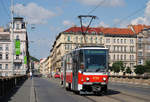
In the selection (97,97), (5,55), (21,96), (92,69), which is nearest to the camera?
(97,97)

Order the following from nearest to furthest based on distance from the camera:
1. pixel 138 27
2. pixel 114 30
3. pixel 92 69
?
pixel 92 69 < pixel 114 30 < pixel 138 27

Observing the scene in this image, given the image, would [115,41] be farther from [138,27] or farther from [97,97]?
[97,97]

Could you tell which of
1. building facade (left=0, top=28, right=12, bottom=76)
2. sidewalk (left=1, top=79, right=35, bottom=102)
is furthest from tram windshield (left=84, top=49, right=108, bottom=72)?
building facade (left=0, top=28, right=12, bottom=76)

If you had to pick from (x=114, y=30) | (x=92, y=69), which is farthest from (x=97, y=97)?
(x=114, y=30)

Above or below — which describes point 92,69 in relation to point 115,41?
below

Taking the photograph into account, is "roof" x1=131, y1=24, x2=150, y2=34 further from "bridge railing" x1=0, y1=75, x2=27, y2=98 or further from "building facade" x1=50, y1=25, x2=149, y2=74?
"bridge railing" x1=0, y1=75, x2=27, y2=98

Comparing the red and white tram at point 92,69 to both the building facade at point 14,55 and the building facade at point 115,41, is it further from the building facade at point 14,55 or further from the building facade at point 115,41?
the building facade at point 115,41

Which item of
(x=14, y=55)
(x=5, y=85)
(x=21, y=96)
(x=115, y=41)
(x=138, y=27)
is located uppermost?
(x=138, y=27)

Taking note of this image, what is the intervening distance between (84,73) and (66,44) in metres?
96.4

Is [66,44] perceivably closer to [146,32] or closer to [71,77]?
[146,32]

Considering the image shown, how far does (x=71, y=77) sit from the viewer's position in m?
22.3

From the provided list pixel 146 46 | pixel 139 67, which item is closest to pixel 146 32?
pixel 146 46

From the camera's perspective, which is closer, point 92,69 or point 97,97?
point 97,97

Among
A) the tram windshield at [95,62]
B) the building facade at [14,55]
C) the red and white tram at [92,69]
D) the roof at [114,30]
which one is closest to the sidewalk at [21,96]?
the red and white tram at [92,69]
